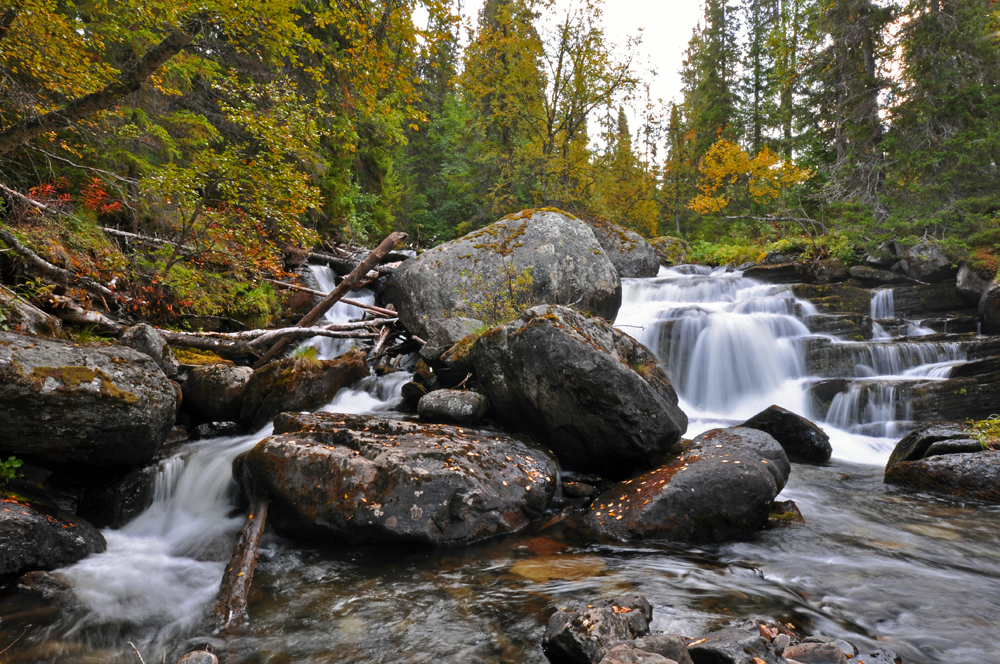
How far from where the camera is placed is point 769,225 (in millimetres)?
21062

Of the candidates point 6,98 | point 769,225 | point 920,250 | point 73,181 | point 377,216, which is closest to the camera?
point 6,98

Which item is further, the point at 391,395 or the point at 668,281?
the point at 668,281

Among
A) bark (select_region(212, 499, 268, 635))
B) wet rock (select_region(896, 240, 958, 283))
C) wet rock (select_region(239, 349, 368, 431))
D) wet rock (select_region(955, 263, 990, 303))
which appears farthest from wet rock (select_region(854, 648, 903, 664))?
wet rock (select_region(896, 240, 958, 283))

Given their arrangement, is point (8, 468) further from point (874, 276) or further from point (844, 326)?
point (874, 276)

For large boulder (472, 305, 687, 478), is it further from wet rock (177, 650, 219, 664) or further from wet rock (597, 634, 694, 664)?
wet rock (177, 650, 219, 664)

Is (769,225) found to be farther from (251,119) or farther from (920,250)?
(251,119)

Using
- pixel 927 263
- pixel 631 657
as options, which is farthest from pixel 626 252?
pixel 631 657

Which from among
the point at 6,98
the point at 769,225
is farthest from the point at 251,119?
the point at 769,225

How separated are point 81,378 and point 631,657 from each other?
5.04m

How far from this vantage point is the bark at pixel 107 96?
13.4ft

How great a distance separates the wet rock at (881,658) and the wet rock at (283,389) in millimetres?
6793

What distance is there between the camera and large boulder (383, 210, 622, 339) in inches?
382

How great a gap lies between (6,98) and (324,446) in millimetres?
6098

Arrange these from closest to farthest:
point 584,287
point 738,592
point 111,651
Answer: point 111,651, point 738,592, point 584,287
